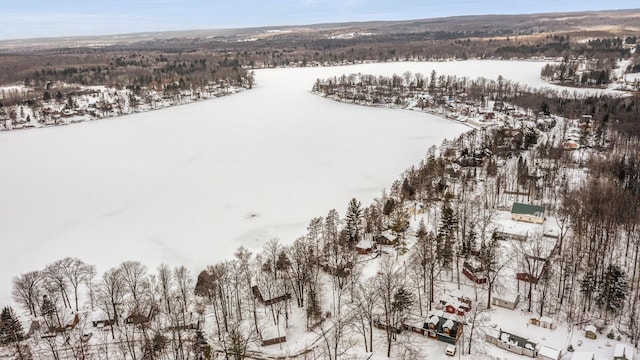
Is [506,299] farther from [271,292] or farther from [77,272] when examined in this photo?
[77,272]

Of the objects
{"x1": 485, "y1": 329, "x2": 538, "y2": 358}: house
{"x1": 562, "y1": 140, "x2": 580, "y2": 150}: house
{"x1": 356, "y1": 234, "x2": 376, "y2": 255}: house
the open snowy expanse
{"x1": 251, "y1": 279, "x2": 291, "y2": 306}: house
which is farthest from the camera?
{"x1": 562, "y1": 140, "x2": 580, "y2": 150}: house

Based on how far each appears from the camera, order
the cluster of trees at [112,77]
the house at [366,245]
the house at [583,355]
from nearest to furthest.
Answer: the house at [583,355]
the house at [366,245]
the cluster of trees at [112,77]

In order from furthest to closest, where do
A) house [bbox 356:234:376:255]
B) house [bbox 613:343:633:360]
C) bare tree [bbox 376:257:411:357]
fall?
house [bbox 356:234:376:255] → bare tree [bbox 376:257:411:357] → house [bbox 613:343:633:360]

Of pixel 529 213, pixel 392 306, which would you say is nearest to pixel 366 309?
pixel 392 306

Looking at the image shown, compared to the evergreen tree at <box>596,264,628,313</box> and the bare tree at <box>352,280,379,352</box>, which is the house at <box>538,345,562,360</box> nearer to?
the evergreen tree at <box>596,264,628,313</box>

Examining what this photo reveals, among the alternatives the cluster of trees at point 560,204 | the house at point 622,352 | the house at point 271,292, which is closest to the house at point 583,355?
the house at point 622,352

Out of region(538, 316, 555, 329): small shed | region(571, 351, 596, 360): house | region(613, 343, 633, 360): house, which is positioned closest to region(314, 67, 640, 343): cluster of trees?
region(538, 316, 555, 329): small shed

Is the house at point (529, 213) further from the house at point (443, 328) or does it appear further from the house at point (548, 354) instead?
the house at point (548, 354)

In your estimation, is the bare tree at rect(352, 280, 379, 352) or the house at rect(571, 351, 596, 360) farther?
the bare tree at rect(352, 280, 379, 352)
